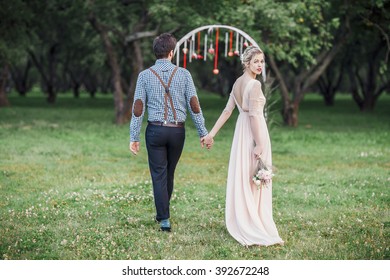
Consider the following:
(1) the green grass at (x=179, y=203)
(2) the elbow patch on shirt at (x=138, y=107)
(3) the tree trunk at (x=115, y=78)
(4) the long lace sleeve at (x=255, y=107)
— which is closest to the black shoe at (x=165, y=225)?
(1) the green grass at (x=179, y=203)

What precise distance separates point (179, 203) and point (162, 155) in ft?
8.03

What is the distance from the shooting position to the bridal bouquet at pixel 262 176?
7841 millimetres

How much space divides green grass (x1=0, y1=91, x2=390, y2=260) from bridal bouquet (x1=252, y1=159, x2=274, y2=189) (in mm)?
791

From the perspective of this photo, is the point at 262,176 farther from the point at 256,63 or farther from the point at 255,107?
the point at 256,63

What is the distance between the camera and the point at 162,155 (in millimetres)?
8305

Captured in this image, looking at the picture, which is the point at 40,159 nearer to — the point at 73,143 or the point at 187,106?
the point at 73,143

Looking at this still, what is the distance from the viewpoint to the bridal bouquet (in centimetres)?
784

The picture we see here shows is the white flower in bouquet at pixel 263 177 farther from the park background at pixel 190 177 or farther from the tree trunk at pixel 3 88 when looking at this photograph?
the tree trunk at pixel 3 88

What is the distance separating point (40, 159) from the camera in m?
15.5

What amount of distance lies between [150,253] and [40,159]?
28.3 ft

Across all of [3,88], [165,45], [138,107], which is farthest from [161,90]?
[3,88]

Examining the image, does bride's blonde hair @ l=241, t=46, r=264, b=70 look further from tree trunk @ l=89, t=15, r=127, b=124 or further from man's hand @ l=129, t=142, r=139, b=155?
tree trunk @ l=89, t=15, r=127, b=124

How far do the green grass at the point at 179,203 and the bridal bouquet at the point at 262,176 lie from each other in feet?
2.60
